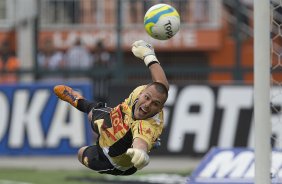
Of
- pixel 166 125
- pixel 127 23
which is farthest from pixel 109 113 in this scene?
pixel 127 23

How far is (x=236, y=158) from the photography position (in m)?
10.7

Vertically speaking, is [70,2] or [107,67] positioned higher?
[70,2]

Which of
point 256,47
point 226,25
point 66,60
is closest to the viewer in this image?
point 256,47

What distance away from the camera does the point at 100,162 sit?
7980mm

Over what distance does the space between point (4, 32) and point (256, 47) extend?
1549 cm

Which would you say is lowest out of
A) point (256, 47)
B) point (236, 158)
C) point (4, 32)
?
point (236, 158)

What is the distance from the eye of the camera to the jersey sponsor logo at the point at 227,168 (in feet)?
33.5

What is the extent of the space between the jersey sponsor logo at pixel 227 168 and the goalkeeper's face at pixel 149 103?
9.37 feet

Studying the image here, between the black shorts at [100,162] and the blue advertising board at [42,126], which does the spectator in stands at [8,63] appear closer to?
the blue advertising board at [42,126]

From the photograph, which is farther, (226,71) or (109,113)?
(226,71)

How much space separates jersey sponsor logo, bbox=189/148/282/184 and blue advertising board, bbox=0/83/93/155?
18.1ft

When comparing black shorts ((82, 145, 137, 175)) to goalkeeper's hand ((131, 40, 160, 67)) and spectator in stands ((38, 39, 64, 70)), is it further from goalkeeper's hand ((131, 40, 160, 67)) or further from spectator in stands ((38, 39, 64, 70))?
spectator in stands ((38, 39, 64, 70))

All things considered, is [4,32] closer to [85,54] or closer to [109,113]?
[85,54]

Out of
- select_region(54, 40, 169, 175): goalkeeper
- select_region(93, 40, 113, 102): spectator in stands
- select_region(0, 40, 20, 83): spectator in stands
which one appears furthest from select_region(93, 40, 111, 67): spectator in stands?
select_region(54, 40, 169, 175): goalkeeper
